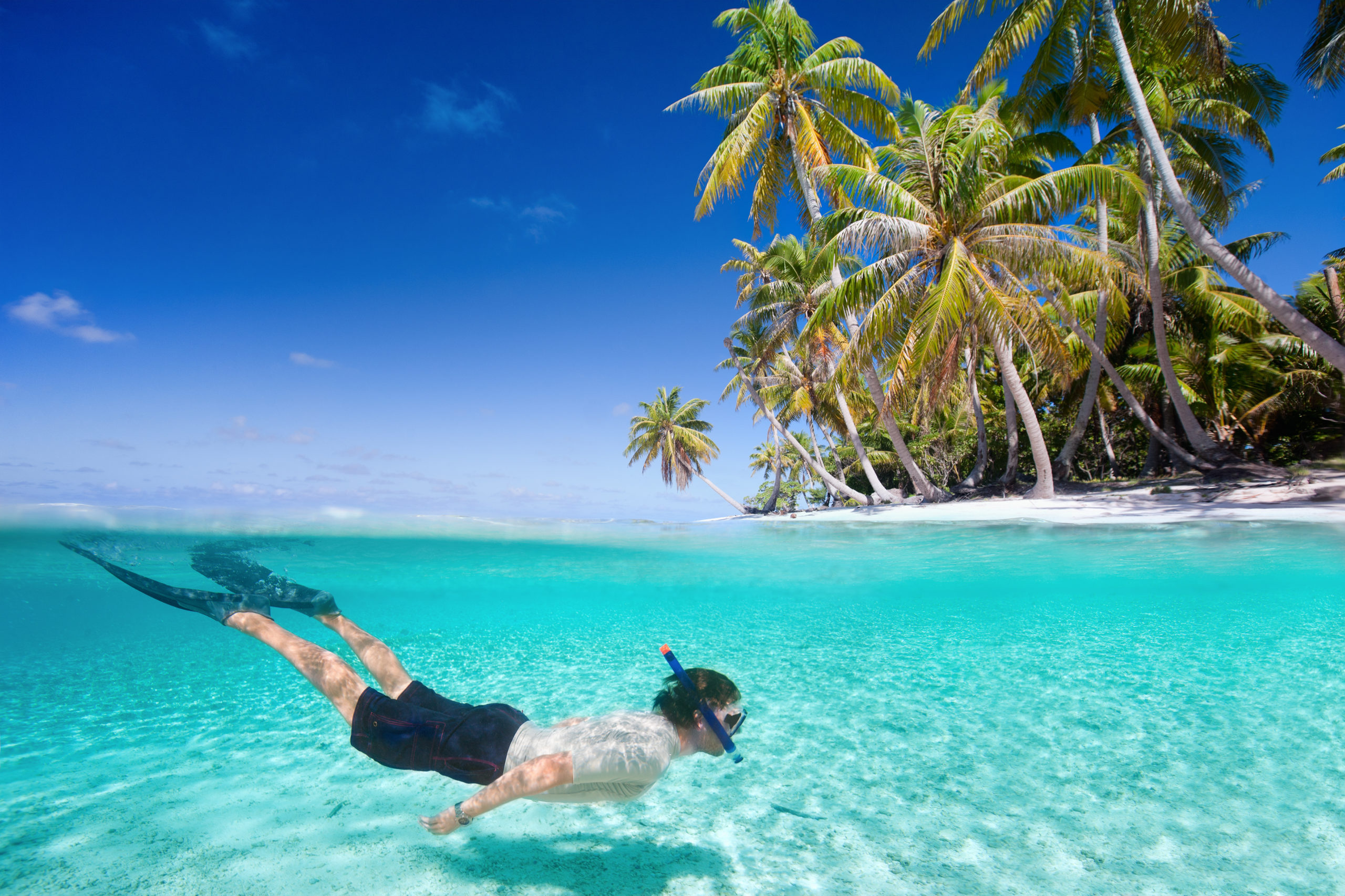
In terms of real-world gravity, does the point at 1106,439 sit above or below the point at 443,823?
above

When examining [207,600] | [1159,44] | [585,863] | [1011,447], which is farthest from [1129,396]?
[207,600]

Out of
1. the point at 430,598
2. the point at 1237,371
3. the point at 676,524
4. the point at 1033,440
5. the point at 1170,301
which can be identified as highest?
the point at 1170,301

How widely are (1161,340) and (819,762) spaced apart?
15.7 meters

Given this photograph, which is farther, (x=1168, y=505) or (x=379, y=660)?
(x=1168, y=505)

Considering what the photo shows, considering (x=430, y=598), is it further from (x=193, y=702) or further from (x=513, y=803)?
(x=513, y=803)

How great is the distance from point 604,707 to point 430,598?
22.9 m

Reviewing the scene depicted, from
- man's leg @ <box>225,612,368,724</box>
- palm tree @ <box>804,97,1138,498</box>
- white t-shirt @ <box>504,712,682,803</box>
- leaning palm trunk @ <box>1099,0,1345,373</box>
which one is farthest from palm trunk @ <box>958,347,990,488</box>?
man's leg @ <box>225,612,368,724</box>

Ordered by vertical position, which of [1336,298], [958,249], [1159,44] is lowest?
[1336,298]

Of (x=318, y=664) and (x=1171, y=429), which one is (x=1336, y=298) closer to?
(x=1171, y=429)

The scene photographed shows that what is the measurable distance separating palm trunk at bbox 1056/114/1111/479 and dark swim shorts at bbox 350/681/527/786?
17.8m

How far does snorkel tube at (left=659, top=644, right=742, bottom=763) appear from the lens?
2.91 meters

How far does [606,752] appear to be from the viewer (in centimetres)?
289

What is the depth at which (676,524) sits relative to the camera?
1906 cm

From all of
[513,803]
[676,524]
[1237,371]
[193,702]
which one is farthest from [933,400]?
[193,702]
